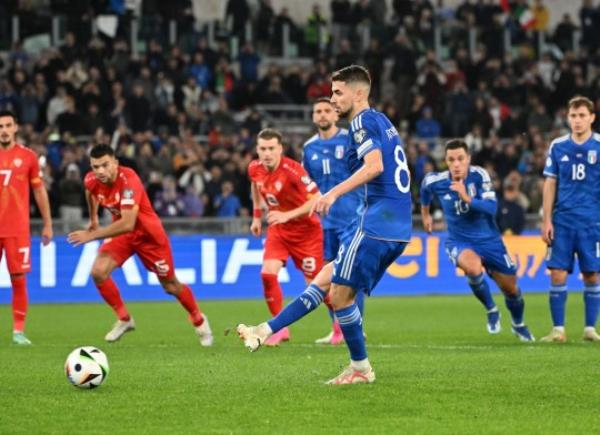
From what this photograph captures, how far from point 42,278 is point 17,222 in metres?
7.78

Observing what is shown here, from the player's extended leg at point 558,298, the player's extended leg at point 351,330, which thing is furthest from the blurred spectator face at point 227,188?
the player's extended leg at point 351,330

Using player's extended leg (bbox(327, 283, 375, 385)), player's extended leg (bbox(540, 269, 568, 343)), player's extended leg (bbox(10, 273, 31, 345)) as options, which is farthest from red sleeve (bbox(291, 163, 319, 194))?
player's extended leg (bbox(327, 283, 375, 385))

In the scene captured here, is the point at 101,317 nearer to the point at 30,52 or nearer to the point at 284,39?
the point at 30,52

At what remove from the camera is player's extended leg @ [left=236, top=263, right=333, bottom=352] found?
9.44m

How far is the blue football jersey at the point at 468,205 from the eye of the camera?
14344mm

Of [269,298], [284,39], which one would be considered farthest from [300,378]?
[284,39]

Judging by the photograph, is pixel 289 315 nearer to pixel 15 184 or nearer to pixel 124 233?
pixel 124 233

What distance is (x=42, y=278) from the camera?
22.0 metres

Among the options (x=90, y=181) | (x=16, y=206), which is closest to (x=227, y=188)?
(x=16, y=206)

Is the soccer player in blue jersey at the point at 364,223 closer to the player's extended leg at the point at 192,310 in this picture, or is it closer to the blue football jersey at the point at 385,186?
the blue football jersey at the point at 385,186

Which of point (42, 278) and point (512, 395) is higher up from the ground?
point (512, 395)

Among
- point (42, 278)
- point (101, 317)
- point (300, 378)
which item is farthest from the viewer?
point (42, 278)

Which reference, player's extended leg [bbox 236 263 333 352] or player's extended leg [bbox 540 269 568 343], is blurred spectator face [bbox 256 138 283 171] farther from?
player's extended leg [bbox 236 263 333 352]

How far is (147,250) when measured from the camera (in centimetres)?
1376
